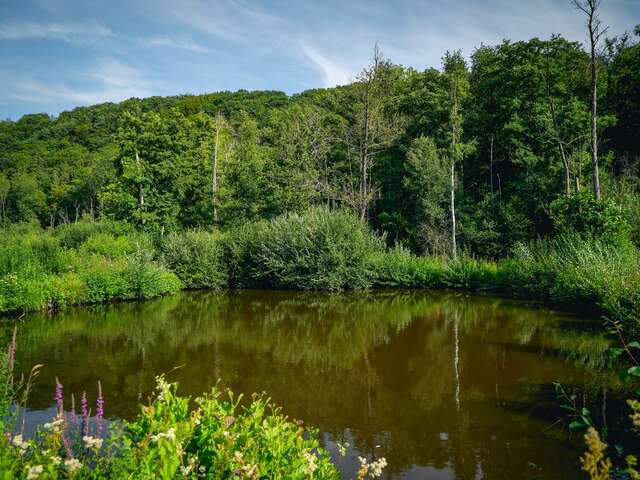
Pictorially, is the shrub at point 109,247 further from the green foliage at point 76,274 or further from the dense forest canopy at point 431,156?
the dense forest canopy at point 431,156

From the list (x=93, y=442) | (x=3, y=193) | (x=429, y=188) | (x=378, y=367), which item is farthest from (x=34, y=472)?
(x=3, y=193)

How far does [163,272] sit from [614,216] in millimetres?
18566

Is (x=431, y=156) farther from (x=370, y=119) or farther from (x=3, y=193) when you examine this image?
(x=3, y=193)

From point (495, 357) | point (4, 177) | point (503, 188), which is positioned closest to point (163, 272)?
point (495, 357)

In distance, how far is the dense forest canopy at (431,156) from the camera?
96.9ft

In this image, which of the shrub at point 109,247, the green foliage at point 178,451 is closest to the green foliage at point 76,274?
the shrub at point 109,247

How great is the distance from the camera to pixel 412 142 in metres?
34.1

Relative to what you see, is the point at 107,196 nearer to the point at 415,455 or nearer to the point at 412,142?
the point at 412,142

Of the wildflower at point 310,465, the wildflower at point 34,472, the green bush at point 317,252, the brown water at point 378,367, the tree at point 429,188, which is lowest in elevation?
the brown water at point 378,367

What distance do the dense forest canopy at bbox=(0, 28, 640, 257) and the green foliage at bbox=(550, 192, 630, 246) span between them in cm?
791

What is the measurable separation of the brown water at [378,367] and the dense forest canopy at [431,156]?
12.4 m

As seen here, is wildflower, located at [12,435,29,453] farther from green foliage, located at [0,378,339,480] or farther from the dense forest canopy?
the dense forest canopy

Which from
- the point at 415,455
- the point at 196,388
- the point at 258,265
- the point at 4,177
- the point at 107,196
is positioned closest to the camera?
the point at 415,455

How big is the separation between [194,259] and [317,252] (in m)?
6.55
